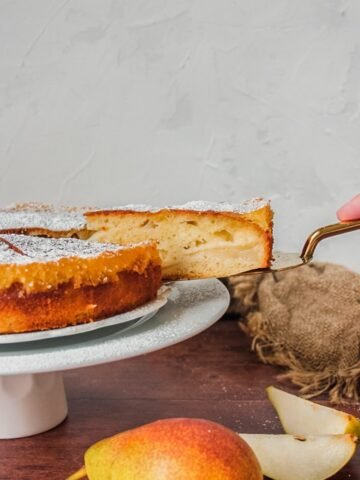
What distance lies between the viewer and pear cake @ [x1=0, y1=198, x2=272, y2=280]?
1.35 m

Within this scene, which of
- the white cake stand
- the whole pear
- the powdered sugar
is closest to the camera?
the whole pear

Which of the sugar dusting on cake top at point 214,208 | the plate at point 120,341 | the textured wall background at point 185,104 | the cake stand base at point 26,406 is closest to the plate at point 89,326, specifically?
the plate at point 120,341

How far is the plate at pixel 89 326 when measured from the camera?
1.01 metres

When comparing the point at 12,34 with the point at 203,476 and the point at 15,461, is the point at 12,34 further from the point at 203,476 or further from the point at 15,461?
the point at 203,476

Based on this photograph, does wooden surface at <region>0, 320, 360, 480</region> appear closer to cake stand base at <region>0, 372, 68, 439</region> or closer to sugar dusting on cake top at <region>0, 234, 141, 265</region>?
cake stand base at <region>0, 372, 68, 439</region>

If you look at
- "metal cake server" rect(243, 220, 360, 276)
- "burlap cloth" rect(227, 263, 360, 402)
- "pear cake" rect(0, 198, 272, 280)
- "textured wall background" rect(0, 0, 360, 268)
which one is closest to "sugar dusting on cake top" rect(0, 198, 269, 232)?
"pear cake" rect(0, 198, 272, 280)

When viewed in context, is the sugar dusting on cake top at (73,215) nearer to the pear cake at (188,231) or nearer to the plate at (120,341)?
the pear cake at (188,231)

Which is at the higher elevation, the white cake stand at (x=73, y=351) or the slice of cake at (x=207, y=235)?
the slice of cake at (x=207, y=235)

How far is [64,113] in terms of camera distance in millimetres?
2236

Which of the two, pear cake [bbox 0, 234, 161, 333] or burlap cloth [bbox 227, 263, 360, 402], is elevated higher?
pear cake [bbox 0, 234, 161, 333]

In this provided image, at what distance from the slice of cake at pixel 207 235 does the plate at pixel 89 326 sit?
0.21 meters

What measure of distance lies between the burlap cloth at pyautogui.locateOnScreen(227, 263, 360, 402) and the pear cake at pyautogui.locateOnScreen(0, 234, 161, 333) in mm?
382

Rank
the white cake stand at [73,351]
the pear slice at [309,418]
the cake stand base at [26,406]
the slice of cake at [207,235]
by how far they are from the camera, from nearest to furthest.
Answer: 1. the white cake stand at [73,351]
2. the pear slice at [309,418]
3. the cake stand base at [26,406]
4. the slice of cake at [207,235]

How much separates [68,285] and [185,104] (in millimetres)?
1238
